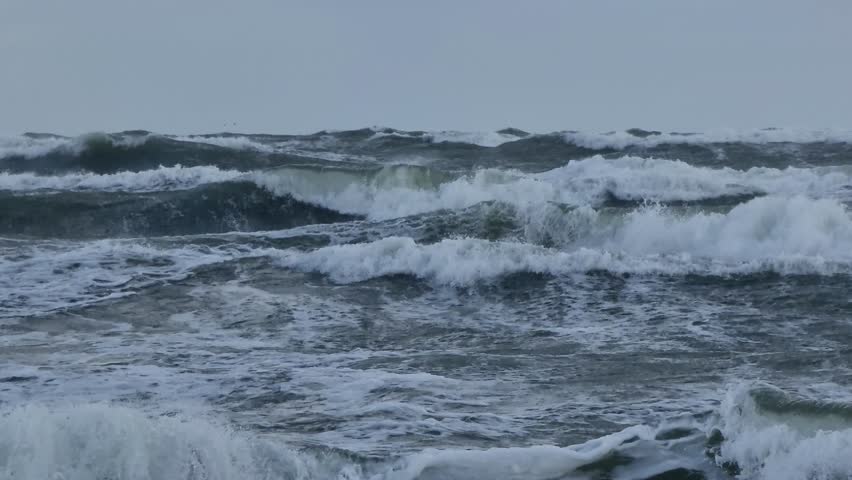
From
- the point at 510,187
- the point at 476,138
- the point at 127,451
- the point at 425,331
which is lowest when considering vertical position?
the point at 425,331

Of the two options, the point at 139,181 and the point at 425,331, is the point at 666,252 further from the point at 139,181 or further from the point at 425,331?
the point at 139,181

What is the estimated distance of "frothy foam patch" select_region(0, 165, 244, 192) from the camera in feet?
63.6

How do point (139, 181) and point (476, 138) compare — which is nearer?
point (139, 181)

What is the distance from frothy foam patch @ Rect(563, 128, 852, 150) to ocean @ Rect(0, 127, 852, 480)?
8.22 m

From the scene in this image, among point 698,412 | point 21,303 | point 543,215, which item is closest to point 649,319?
point 698,412

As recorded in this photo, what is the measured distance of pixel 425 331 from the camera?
8.95 m

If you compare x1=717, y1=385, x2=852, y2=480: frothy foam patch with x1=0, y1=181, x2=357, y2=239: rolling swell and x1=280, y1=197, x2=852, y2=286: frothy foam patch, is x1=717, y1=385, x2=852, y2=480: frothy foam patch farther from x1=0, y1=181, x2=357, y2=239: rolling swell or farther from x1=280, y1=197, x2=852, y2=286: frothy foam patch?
x1=0, y1=181, x2=357, y2=239: rolling swell

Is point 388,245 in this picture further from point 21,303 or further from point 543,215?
point 21,303

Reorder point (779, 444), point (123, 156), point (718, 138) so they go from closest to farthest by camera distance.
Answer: point (779, 444), point (123, 156), point (718, 138)

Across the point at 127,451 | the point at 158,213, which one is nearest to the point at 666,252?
→ the point at 127,451

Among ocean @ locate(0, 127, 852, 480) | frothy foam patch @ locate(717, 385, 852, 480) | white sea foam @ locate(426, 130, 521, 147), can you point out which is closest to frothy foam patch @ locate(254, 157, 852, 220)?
ocean @ locate(0, 127, 852, 480)

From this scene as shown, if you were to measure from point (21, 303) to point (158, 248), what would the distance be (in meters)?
2.96

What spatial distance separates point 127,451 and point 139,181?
15.5 meters

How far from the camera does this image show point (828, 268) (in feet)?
33.3
